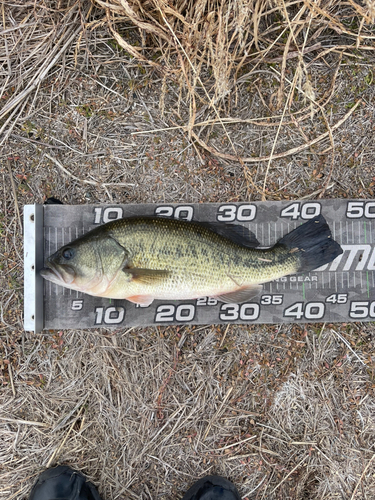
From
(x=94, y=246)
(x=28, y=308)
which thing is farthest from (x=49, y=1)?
(x=28, y=308)

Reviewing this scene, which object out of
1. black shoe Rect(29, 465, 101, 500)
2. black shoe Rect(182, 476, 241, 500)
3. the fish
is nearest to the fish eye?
the fish

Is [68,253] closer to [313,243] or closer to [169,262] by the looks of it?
[169,262]

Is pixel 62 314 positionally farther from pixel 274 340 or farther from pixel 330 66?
pixel 330 66

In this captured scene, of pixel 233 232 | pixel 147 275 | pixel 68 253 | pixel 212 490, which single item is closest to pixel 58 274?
pixel 68 253

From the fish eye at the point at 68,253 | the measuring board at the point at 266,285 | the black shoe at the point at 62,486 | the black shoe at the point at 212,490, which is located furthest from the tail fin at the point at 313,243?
the black shoe at the point at 62,486

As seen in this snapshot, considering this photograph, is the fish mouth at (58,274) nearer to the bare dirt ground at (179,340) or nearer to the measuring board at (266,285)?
the measuring board at (266,285)

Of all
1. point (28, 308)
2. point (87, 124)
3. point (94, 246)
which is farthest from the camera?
point (87, 124)
